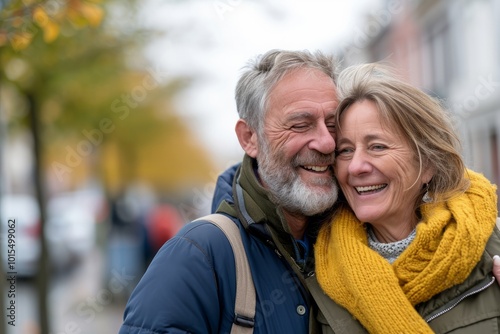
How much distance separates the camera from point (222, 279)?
2627mm

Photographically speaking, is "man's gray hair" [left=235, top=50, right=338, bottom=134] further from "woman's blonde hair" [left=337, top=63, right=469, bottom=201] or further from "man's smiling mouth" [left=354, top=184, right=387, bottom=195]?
"man's smiling mouth" [left=354, top=184, right=387, bottom=195]

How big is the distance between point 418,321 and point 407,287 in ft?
0.45

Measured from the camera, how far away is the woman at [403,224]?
261 cm

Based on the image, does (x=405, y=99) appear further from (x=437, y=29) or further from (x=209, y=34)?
(x=437, y=29)

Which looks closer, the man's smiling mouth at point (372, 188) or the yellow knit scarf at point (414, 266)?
the yellow knit scarf at point (414, 266)

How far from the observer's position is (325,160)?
9.59 feet

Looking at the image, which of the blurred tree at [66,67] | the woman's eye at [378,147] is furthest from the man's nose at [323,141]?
the blurred tree at [66,67]

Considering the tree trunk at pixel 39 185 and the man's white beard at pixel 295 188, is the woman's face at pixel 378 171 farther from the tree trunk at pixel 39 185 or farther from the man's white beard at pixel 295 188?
the tree trunk at pixel 39 185

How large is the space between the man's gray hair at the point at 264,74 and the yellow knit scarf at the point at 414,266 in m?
0.64

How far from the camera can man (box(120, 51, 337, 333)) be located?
8.45 ft

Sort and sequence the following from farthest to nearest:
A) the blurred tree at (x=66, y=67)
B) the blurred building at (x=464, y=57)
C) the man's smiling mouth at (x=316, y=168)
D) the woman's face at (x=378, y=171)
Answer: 1. the blurred building at (x=464, y=57)
2. the blurred tree at (x=66, y=67)
3. the man's smiling mouth at (x=316, y=168)
4. the woman's face at (x=378, y=171)

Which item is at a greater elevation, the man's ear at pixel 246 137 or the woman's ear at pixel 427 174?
the man's ear at pixel 246 137

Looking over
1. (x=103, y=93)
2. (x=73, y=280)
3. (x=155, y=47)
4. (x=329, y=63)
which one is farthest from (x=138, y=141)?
(x=329, y=63)

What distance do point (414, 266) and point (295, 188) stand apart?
56 centimetres
